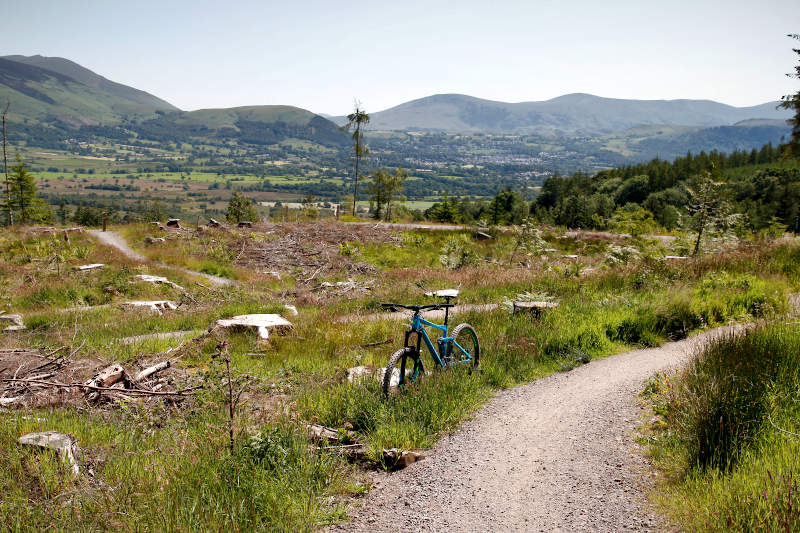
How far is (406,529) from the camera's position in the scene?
416cm

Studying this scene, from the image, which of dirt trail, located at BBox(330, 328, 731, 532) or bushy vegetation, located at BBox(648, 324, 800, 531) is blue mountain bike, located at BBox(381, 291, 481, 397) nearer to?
dirt trail, located at BBox(330, 328, 731, 532)

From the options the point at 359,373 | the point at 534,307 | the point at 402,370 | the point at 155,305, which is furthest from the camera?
the point at 155,305

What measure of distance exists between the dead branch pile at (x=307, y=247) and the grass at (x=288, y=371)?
2680 millimetres

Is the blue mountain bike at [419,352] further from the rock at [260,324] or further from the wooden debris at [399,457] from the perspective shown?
the rock at [260,324]

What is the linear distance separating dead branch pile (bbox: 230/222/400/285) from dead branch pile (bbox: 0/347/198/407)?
12462mm

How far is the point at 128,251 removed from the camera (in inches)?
1064

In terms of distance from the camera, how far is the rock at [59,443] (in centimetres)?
457

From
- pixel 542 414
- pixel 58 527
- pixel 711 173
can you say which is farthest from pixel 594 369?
pixel 711 173

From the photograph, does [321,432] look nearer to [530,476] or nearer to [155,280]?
[530,476]

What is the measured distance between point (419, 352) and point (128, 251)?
2599 cm

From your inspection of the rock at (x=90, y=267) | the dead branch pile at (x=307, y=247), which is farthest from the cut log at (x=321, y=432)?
the rock at (x=90, y=267)

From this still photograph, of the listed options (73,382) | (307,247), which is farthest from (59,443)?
(307,247)

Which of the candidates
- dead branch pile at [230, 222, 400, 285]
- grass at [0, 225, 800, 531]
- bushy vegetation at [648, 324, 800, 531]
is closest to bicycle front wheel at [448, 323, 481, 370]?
grass at [0, 225, 800, 531]

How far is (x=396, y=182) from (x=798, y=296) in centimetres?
4092
